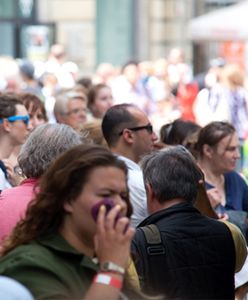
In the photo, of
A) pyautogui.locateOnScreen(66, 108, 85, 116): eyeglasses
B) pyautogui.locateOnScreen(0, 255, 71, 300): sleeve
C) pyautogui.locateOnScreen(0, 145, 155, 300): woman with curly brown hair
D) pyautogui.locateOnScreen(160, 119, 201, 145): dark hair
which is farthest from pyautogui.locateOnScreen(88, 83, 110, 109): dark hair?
pyautogui.locateOnScreen(0, 255, 71, 300): sleeve

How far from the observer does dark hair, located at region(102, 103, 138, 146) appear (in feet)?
27.3

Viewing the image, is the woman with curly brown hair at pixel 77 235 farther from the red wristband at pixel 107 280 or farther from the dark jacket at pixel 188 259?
the dark jacket at pixel 188 259

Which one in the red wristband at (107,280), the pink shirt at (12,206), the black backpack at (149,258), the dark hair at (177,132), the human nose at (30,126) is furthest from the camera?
the dark hair at (177,132)

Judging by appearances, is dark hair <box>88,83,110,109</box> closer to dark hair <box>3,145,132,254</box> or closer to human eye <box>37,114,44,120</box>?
human eye <box>37,114,44,120</box>

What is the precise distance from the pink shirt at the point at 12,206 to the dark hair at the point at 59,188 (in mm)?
1615

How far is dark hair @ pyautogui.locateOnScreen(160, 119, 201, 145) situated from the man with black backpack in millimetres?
3637

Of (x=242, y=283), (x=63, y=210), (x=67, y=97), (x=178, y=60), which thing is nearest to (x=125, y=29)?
(x=178, y=60)

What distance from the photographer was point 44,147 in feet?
21.6

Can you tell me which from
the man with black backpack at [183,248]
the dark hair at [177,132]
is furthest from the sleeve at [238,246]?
the dark hair at [177,132]

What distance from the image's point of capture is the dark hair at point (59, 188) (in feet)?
14.2

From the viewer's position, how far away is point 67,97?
40.0 ft

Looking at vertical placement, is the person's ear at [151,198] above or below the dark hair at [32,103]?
above

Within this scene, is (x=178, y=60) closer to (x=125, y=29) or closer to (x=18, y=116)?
(x=125, y=29)

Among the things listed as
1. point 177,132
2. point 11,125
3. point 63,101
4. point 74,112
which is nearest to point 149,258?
point 11,125
